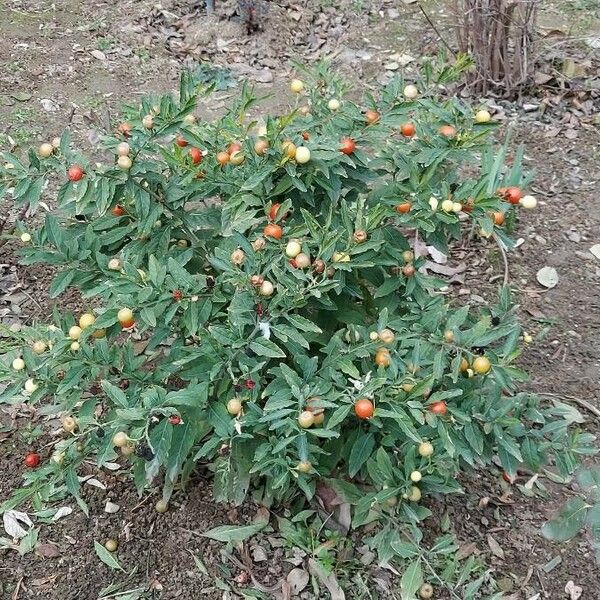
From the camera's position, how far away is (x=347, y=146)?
202 centimetres

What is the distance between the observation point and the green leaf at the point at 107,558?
8.05 ft

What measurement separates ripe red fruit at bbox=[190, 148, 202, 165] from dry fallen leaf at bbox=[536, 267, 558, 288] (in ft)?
6.62

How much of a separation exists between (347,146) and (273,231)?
1.06ft

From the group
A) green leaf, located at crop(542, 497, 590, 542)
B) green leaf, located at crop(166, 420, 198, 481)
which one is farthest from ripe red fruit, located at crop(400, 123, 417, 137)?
green leaf, located at crop(542, 497, 590, 542)

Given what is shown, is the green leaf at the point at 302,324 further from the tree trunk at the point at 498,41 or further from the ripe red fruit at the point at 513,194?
the tree trunk at the point at 498,41

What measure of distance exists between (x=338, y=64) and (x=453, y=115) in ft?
10.6

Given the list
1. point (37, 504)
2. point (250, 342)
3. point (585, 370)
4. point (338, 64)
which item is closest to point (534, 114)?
point (338, 64)

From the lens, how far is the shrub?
1898 millimetres

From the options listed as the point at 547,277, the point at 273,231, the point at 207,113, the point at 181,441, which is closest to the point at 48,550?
the point at 181,441

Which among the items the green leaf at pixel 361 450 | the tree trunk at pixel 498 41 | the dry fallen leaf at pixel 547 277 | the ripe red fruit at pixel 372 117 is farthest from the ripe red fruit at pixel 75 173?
the tree trunk at pixel 498 41

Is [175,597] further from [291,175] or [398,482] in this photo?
[291,175]

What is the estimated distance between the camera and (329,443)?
88.5 inches

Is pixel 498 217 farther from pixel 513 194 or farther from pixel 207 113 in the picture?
pixel 207 113

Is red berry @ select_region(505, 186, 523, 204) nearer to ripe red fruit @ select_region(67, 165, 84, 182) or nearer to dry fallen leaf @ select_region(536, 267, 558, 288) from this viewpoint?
ripe red fruit @ select_region(67, 165, 84, 182)
